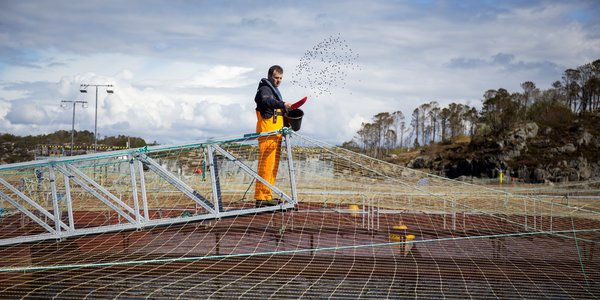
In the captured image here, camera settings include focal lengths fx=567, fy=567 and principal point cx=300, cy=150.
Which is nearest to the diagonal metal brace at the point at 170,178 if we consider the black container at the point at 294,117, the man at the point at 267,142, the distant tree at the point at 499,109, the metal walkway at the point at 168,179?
the metal walkway at the point at 168,179

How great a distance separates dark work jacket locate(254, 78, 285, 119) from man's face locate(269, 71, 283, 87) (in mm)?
135

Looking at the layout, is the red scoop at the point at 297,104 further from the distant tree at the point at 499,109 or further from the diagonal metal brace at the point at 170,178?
the distant tree at the point at 499,109

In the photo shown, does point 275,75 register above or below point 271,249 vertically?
above

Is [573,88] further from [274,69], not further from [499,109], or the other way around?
[274,69]

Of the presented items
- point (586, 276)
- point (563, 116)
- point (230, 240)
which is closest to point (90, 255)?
point (230, 240)

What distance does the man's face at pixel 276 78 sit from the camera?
25.6 ft

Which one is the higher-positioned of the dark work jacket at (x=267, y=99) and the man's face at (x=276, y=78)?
the man's face at (x=276, y=78)

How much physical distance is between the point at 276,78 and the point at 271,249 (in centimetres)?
248

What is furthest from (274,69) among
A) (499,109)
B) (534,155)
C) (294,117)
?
(499,109)

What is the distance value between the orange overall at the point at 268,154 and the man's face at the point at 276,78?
0.42 m

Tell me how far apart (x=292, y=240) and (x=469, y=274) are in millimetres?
2140

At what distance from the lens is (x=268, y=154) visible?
7555 mm

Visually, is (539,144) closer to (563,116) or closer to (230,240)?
(563,116)

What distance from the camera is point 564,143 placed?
3766cm
